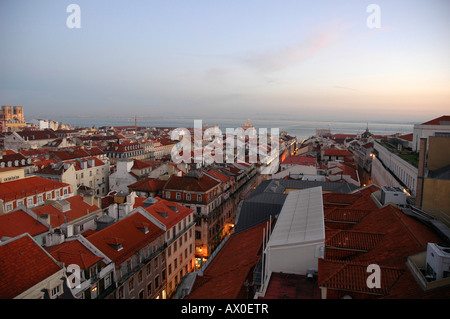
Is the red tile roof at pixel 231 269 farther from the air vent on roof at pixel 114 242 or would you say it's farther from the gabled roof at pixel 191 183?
the gabled roof at pixel 191 183

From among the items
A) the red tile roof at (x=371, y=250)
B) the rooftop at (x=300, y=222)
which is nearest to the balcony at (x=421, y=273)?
the red tile roof at (x=371, y=250)

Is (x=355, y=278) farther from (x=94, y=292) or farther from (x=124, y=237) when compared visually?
(x=124, y=237)

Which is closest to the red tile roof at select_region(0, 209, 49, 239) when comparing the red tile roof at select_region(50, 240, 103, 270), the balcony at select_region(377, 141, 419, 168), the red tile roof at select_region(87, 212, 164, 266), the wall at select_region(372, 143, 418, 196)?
the red tile roof at select_region(87, 212, 164, 266)

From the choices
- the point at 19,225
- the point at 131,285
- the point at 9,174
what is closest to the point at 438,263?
the point at 131,285

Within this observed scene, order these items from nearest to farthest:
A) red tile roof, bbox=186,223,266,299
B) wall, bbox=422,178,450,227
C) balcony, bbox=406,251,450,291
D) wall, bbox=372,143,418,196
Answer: balcony, bbox=406,251,450,291 < red tile roof, bbox=186,223,266,299 < wall, bbox=422,178,450,227 < wall, bbox=372,143,418,196

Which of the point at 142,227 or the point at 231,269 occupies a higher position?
the point at 142,227

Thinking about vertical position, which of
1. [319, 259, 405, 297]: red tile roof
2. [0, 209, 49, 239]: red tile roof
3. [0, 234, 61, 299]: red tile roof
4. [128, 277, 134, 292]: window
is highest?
[319, 259, 405, 297]: red tile roof

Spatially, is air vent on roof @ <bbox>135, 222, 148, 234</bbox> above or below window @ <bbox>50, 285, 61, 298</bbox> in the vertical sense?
above

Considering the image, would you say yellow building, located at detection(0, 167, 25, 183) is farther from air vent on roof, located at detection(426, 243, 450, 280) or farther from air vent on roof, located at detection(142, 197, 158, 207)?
air vent on roof, located at detection(426, 243, 450, 280)
